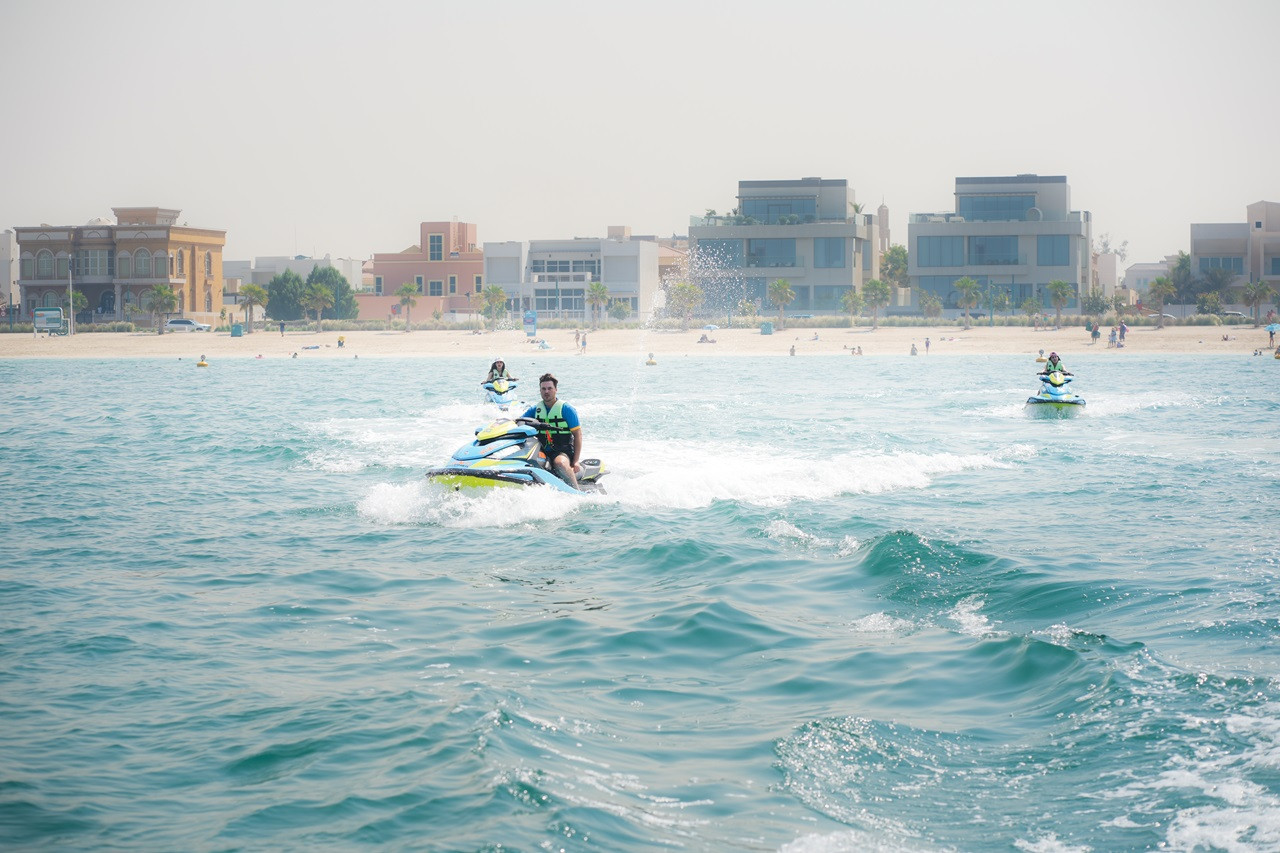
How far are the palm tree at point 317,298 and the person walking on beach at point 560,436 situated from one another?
3700 inches

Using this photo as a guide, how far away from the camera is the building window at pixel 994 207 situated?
117 m

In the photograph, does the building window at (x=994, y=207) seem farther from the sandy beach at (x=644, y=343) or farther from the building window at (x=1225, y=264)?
the sandy beach at (x=644, y=343)

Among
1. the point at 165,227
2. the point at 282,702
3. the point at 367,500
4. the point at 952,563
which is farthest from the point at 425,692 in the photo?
the point at 165,227

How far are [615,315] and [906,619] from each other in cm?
10313

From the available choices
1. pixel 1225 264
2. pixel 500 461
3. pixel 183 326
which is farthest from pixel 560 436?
pixel 1225 264

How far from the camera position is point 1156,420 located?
33156 mm

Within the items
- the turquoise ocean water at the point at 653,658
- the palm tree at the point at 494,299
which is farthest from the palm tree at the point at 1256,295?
the turquoise ocean water at the point at 653,658

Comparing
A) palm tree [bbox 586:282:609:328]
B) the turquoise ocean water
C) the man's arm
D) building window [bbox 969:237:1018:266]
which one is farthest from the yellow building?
the man's arm

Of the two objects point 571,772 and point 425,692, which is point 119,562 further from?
point 571,772

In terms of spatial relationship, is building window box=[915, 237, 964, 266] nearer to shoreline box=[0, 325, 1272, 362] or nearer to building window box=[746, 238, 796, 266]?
building window box=[746, 238, 796, 266]

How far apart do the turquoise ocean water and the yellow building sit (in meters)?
96.9

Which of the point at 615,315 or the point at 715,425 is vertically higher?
the point at 615,315

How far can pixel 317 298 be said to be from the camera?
107 m

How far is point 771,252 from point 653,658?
11240 centimetres
